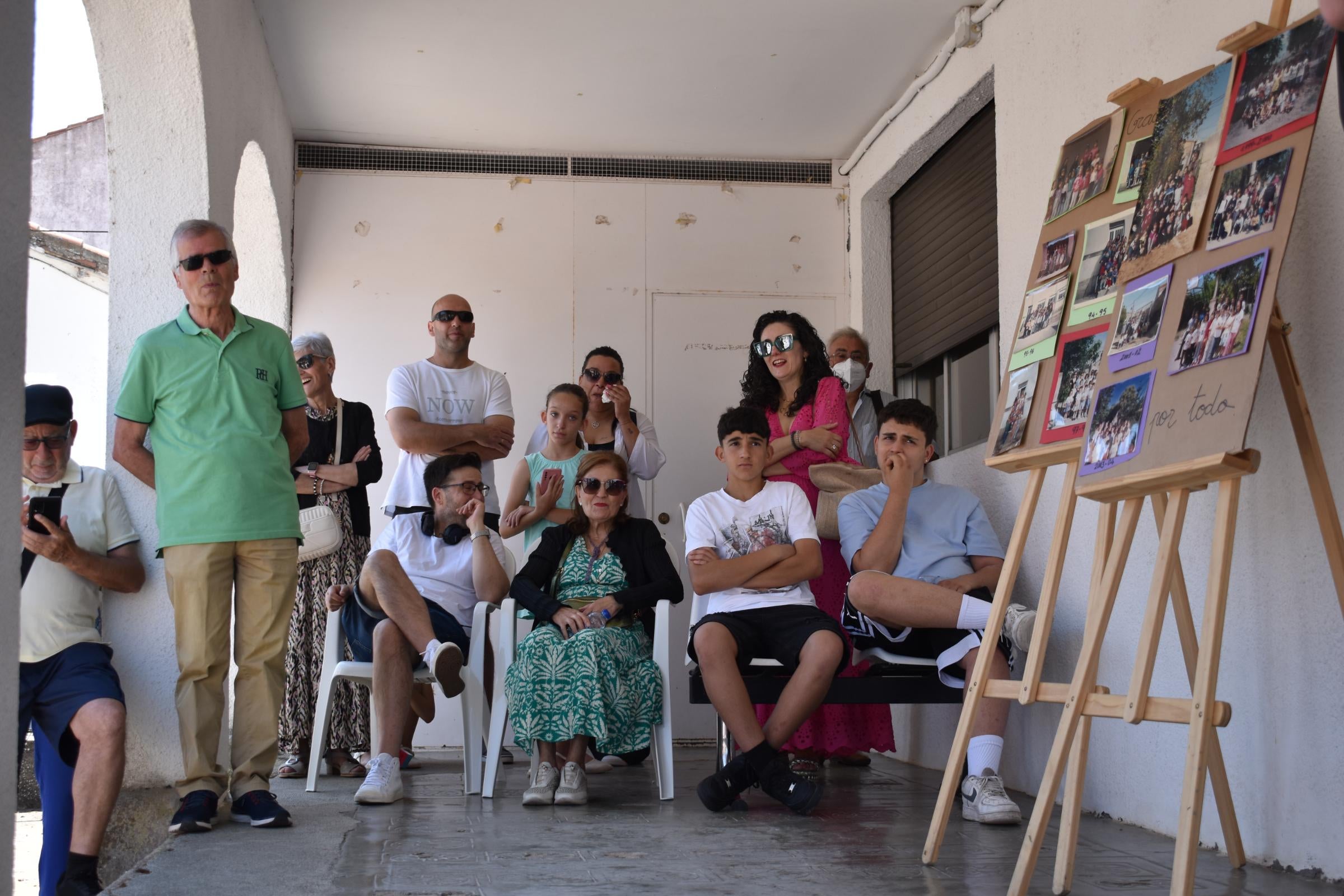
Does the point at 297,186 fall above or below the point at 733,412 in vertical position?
above

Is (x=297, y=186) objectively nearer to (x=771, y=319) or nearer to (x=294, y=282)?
(x=294, y=282)

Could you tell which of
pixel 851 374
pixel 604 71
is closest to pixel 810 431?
pixel 851 374

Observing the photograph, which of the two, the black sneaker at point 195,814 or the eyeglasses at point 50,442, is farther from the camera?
the eyeglasses at point 50,442

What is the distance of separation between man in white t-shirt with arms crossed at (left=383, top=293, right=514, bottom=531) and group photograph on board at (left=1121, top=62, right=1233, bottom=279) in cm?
232

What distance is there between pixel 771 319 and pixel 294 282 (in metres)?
2.48

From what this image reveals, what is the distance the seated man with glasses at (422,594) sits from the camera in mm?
3453

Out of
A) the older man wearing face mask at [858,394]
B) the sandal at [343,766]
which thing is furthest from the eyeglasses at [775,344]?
the sandal at [343,766]

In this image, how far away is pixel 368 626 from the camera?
3.78 m

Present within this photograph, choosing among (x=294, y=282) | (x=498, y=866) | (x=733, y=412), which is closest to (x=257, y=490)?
(x=498, y=866)

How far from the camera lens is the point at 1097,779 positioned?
324 centimetres

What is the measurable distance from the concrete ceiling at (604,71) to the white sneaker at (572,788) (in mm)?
2779

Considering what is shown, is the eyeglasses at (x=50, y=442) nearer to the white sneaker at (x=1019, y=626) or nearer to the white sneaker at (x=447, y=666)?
the white sneaker at (x=447, y=666)

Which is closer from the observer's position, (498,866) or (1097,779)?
(498,866)

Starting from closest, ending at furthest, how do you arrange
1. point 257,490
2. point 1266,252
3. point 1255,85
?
point 1266,252
point 1255,85
point 257,490
